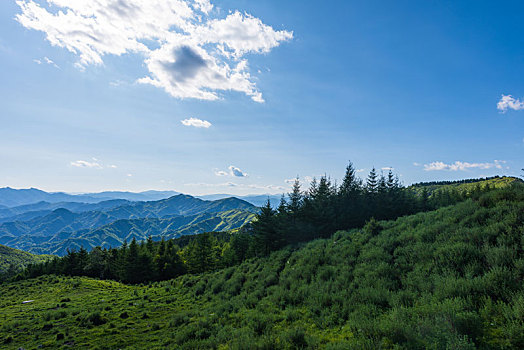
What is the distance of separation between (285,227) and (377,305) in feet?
91.5

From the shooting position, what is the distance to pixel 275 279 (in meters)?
16.6

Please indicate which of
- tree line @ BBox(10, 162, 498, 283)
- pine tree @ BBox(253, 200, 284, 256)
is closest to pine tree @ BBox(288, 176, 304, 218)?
tree line @ BBox(10, 162, 498, 283)

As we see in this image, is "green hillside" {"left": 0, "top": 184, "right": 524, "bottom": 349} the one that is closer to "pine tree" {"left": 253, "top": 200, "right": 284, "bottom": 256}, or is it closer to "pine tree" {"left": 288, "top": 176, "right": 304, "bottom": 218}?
"pine tree" {"left": 253, "top": 200, "right": 284, "bottom": 256}

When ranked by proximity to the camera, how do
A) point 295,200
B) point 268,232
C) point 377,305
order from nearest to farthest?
point 377,305
point 268,232
point 295,200

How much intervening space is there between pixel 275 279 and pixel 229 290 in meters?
4.31

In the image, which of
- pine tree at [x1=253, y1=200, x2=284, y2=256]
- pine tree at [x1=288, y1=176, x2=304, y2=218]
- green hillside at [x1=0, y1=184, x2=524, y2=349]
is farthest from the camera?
pine tree at [x1=288, y1=176, x2=304, y2=218]

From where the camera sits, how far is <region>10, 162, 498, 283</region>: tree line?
120 ft

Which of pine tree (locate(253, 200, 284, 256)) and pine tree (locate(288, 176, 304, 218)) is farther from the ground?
Result: pine tree (locate(288, 176, 304, 218))

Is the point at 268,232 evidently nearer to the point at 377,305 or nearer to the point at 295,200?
the point at 295,200

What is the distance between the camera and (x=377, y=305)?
321 inches

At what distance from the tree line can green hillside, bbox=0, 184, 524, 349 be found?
57.4 feet

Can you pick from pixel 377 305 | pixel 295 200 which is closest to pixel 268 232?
pixel 295 200

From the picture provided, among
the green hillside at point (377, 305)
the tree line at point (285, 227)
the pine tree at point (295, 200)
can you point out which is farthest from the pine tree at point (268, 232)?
the green hillside at point (377, 305)

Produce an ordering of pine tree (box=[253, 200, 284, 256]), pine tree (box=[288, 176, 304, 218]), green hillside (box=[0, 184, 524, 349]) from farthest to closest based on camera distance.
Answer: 1. pine tree (box=[288, 176, 304, 218])
2. pine tree (box=[253, 200, 284, 256])
3. green hillside (box=[0, 184, 524, 349])
